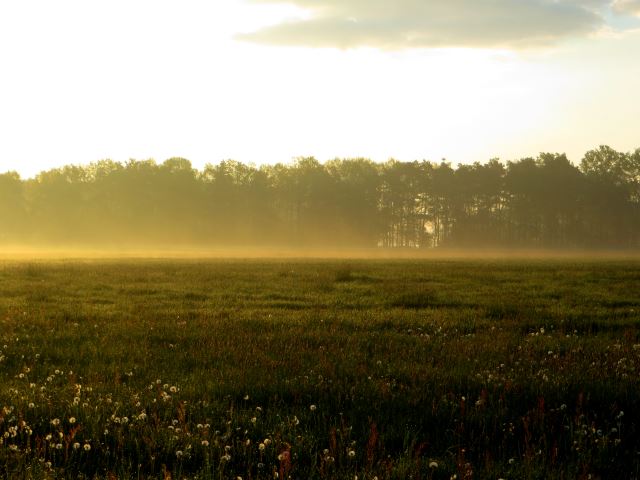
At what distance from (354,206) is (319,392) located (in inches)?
5084

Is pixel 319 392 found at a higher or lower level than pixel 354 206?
lower

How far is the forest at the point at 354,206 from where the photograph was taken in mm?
128625

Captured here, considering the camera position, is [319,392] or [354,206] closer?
[319,392]

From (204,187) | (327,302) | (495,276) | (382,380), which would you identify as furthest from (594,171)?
(382,380)

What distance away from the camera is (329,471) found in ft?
18.2

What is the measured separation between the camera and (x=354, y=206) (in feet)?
448

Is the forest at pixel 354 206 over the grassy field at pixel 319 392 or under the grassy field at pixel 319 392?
over

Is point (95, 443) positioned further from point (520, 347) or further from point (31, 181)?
point (31, 181)

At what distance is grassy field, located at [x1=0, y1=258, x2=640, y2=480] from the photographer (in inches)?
227

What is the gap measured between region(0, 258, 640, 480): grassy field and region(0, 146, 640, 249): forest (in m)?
119

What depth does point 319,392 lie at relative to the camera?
797cm

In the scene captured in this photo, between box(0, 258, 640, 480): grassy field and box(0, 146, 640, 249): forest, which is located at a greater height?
box(0, 146, 640, 249): forest

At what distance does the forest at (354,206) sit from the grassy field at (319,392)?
119m

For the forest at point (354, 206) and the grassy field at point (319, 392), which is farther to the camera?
the forest at point (354, 206)
